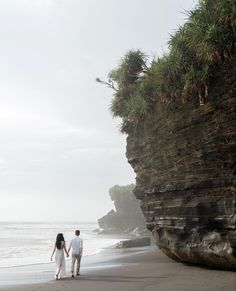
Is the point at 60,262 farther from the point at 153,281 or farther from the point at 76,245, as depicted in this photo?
the point at 153,281

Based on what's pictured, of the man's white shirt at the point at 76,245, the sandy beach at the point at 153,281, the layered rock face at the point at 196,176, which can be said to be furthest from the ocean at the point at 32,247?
the layered rock face at the point at 196,176

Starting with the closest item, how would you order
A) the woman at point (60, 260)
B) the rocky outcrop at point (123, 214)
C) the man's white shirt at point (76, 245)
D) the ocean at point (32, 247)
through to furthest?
the woman at point (60, 260)
the man's white shirt at point (76, 245)
the ocean at point (32, 247)
the rocky outcrop at point (123, 214)

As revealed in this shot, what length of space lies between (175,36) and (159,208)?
24.3 feet

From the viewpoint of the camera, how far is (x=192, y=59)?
14.8 metres

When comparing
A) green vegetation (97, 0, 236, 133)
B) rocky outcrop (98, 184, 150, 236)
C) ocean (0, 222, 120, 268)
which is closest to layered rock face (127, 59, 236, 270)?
green vegetation (97, 0, 236, 133)

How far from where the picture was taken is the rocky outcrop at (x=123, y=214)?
7724 cm

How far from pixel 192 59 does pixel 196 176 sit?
14.8ft

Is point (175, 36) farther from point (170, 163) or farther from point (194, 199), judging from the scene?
point (194, 199)

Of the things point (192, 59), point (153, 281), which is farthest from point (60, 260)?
point (192, 59)

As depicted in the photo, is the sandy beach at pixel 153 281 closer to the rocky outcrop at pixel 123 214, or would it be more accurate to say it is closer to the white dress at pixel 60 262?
the white dress at pixel 60 262

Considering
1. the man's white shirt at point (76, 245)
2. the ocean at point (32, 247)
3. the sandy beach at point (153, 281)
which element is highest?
the man's white shirt at point (76, 245)

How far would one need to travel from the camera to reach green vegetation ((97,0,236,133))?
1312 cm

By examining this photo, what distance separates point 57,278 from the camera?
1466cm

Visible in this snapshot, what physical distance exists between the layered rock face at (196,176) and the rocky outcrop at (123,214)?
5772 centimetres
